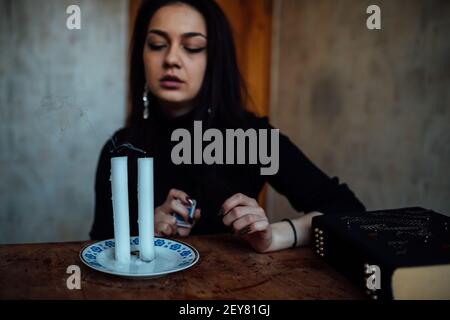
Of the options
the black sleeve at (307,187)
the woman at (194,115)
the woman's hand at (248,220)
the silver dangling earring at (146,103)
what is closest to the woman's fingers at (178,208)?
the woman's hand at (248,220)

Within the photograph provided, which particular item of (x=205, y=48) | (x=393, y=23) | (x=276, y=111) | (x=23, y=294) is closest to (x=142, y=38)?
(x=205, y=48)

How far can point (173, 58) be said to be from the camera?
1.19 m

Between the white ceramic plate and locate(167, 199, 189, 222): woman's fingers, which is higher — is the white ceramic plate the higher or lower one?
the lower one

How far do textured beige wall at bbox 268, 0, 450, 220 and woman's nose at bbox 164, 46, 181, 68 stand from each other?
70cm

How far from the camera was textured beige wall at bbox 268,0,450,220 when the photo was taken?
4.17 ft

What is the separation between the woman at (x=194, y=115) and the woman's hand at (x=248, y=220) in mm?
286

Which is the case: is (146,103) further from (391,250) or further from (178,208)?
(391,250)

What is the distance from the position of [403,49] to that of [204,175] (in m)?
0.73

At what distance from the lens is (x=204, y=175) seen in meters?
1.33

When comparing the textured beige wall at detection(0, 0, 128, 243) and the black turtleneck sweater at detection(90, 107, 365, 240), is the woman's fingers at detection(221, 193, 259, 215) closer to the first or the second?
the black turtleneck sweater at detection(90, 107, 365, 240)

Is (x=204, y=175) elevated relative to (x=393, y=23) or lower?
lower

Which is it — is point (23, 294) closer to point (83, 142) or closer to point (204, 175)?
point (204, 175)

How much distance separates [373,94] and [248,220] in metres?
0.92

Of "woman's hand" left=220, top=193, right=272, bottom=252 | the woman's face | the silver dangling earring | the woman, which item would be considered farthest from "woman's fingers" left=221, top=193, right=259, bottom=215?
the silver dangling earring
